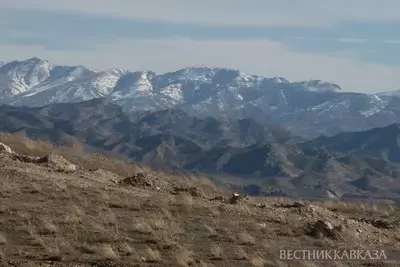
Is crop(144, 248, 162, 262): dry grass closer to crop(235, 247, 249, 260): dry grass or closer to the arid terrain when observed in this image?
the arid terrain

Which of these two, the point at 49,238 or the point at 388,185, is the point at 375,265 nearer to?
the point at 49,238

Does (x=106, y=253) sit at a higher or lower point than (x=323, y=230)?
higher

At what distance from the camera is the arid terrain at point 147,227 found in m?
13.6

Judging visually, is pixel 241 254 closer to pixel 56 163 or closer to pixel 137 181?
pixel 137 181

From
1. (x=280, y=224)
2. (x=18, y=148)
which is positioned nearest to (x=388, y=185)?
(x=18, y=148)

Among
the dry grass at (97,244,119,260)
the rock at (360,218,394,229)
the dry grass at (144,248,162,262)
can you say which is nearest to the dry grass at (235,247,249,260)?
the dry grass at (144,248,162,262)

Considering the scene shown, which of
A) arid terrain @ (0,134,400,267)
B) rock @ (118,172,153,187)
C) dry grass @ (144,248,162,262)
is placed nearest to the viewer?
dry grass @ (144,248,162,262)

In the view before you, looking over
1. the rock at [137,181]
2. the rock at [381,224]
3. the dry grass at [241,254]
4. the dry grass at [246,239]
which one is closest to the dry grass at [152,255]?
the dry grass at [241,254]

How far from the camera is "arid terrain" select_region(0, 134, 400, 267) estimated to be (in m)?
13.6

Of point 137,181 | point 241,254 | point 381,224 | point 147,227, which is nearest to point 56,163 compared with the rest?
point 137,181

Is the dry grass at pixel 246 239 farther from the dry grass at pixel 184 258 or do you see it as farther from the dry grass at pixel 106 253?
the dry grass at pixel 106 253

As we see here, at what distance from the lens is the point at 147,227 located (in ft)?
51.3

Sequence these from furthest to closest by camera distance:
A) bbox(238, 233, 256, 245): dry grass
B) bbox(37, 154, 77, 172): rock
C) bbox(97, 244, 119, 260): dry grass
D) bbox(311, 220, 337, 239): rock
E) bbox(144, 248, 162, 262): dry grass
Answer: bbox(37, 154, 77, 172): rock
bbox(311, 220, 337, 239): rock
bbox(238, 233, 256, 245): dry grass
bbox(144, 248, 162, 262): dry grass
bbox(97, 244, 119, 260): dry grass

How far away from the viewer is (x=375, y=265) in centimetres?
1381
